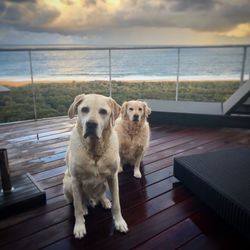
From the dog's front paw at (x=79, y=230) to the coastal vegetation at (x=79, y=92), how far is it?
3.10 m

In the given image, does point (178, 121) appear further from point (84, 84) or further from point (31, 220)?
point (31, 220)

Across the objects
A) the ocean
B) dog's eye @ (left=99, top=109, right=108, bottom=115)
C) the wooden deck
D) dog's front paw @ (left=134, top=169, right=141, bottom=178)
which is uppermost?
the ocean

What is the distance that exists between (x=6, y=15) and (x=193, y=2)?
200 inches

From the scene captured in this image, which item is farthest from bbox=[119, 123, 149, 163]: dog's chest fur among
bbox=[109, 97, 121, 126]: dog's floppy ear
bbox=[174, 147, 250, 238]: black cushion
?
bbox=[109, 97, 121, 126]: dog's floppy ear

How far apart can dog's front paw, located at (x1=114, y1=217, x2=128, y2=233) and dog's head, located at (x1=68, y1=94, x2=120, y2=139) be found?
601 millimetres

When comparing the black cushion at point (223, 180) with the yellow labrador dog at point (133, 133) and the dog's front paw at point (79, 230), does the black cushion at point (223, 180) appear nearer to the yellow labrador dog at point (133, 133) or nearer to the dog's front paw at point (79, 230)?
the yellow labrador dog at point (133, 133)

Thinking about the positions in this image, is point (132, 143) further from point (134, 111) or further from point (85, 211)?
point (85, 211)

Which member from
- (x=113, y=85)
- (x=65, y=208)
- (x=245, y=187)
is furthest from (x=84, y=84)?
(x=245, y=187)

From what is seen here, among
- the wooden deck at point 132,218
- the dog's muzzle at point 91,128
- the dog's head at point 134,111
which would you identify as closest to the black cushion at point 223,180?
the wooden deck at point 132,218

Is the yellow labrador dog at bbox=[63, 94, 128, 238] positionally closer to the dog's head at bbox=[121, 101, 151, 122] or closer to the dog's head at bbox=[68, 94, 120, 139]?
the dog's head at bbox=[68, 94, 120, 139]

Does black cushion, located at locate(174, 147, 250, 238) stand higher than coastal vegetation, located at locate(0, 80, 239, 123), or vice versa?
coastal vegetation, located at locate(0, 80, 239, 123)

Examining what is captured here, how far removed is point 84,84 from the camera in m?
5.62

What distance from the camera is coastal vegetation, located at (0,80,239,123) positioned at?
4.70 metres

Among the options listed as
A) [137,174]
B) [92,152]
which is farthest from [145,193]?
[92,152]
